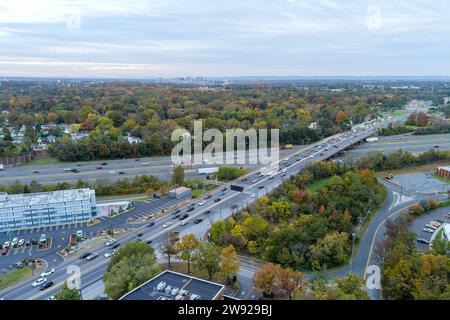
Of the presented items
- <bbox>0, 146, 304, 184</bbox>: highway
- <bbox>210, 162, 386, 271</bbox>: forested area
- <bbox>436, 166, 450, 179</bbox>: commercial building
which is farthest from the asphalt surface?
<bbox>210, 162, 386, 271</bbox>: forested area

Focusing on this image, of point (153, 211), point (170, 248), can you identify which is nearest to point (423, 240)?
point (170, 248)

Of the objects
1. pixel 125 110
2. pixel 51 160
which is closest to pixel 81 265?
pixel 51 160

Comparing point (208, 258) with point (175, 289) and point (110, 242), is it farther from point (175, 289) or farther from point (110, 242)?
point (110, 242)

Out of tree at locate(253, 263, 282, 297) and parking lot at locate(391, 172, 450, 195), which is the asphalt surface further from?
tree at locate(253, 263, 282, 297)

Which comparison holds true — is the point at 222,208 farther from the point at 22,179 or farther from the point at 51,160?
the point at 51,160

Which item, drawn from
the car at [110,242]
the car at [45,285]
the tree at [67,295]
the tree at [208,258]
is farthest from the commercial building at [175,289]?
the car at [110,242]

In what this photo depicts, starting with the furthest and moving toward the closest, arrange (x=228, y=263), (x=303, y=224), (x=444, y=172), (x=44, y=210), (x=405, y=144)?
1. (x=405, y=144)
2. (x=444, y=172)
3. (x=44, y=210)
4. (x=303, y=224)
5. (x=228, y=263)
